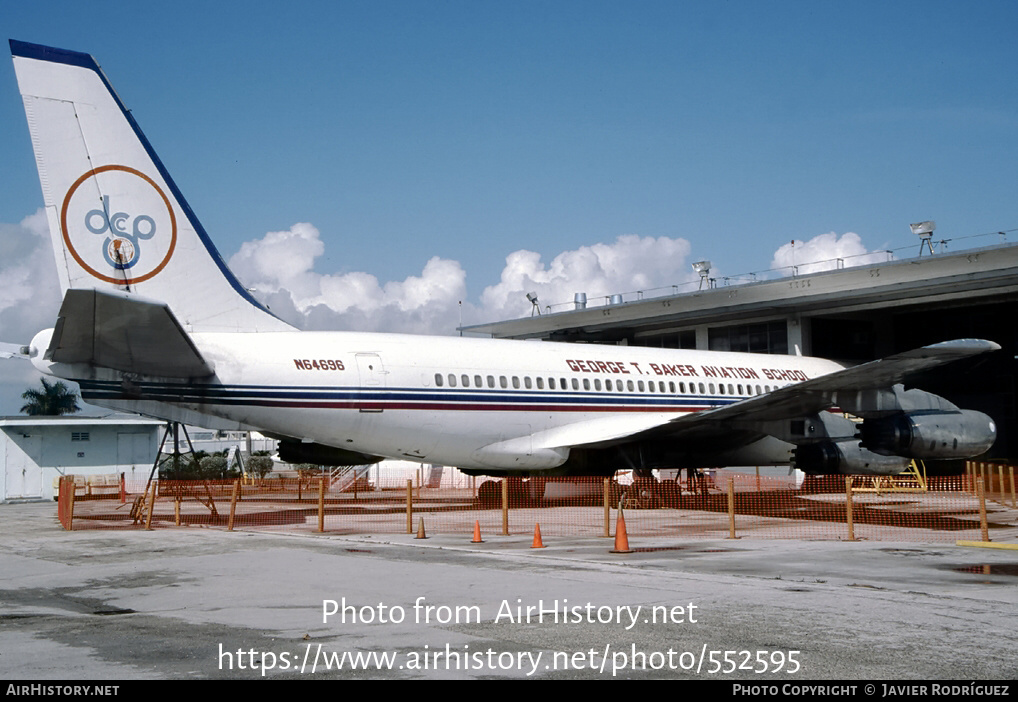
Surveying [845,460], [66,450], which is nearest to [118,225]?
[845,460]

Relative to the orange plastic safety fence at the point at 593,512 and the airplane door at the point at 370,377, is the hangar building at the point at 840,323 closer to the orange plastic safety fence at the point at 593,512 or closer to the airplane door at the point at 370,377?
the orange plastic safety fence at the point at 593,512

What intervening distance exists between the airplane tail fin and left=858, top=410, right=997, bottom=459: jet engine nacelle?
12.9 m

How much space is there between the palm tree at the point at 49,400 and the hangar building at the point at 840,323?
233 feet

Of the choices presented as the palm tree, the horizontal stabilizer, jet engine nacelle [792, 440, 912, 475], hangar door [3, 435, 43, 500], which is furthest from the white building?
the palm tree

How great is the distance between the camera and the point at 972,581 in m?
9.99

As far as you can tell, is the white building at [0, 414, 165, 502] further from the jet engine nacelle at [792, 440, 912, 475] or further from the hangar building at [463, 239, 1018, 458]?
the jet engine nacelle at [792, 440, 912, 475]

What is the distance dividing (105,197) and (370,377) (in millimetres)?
5615

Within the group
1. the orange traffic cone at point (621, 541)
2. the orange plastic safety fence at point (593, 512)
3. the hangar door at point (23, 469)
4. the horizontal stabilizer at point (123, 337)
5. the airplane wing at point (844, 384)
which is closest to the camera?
the orange traffic cone at point (621, 541)

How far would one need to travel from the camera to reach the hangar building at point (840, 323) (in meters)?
33.2

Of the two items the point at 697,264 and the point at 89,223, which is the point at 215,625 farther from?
the point at 697,264

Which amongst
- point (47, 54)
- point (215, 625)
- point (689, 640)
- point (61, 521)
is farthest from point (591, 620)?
point (61, 521)

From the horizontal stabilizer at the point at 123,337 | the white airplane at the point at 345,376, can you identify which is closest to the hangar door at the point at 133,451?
the white airplane at the point at 345,376

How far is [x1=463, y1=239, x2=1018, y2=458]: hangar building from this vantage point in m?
33.2

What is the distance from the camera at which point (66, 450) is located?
115 ft
